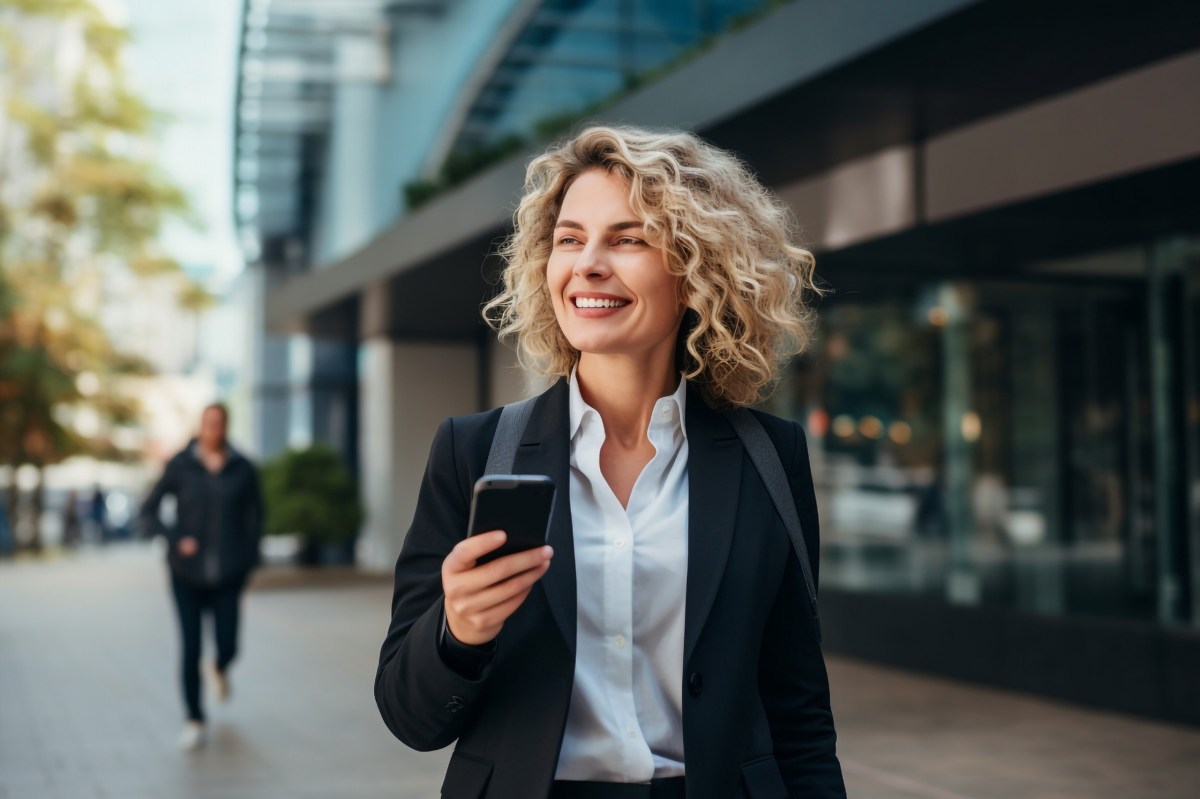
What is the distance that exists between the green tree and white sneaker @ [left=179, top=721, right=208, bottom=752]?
2252 centimetres

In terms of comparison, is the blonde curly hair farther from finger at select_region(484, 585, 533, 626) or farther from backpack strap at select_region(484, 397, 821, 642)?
finger at select_region(484, 585, 533, 626)

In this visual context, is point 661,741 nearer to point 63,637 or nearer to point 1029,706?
point 1029,706

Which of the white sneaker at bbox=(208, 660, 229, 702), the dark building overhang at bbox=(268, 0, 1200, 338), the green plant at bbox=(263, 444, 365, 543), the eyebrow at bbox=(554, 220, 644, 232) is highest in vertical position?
the dark building overhang at bbox=(268, 0, 1200, 338)

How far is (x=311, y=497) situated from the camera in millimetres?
20375

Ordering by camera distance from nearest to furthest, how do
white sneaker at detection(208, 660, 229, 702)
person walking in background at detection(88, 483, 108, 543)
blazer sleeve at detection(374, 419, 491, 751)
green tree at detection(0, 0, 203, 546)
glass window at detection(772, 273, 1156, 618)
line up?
blazer sleeve at detection(374, 419, 491, 751) < white sneaker at detection(208, 660, 229, 702) < glass window at detection(772, 273, 1156, 618) < green tree at detection(0, 0, 203, 546) < person walking in background at detection(88, 483, 108, 543)

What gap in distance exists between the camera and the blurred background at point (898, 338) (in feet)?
24.4

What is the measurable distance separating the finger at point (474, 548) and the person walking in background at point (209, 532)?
6.77m

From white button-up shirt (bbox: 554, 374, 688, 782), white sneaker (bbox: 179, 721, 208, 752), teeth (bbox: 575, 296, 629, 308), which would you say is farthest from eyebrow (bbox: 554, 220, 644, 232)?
white sneaker (bbox: 179, 721, 208, 752)

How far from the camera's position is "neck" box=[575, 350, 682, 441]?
228cm

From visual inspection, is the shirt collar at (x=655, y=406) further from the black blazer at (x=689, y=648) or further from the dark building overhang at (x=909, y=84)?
the dark building overhang at (x=909, y=84)

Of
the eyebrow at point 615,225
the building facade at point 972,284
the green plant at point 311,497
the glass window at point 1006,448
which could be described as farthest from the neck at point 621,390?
the green plant at point 311,497

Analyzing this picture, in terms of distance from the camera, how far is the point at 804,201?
33.9 feet

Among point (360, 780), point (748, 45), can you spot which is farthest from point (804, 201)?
point (360, 780)

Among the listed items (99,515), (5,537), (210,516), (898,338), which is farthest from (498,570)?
(99,515)
